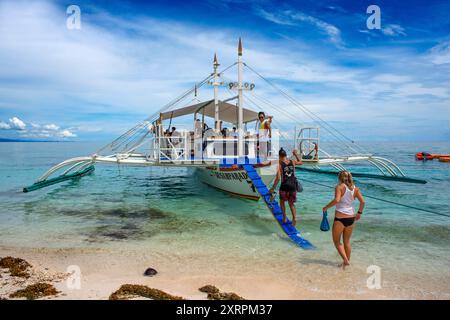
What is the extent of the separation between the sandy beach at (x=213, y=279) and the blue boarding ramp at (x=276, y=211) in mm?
1318

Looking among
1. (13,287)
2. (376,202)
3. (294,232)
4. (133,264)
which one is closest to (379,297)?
(294,232)

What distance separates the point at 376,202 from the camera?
50.0ft

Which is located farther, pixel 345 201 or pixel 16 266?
pixel 16 266

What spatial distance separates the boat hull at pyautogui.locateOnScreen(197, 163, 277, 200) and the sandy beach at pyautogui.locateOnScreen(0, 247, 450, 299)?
516 centimetres

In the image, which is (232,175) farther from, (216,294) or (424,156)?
(424,156)

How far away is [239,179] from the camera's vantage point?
13.7 m

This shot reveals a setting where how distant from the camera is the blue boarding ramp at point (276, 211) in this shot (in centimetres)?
845

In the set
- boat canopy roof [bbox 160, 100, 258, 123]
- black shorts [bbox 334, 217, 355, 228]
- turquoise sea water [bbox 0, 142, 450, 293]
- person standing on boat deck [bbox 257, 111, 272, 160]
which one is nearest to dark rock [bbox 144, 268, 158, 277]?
turquoise sea water [bbox 0, 142, 450, 293]

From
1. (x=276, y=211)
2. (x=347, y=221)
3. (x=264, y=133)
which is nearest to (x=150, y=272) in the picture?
(x=347, y=221)

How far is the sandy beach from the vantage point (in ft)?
18.5

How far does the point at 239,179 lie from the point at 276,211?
4150mm

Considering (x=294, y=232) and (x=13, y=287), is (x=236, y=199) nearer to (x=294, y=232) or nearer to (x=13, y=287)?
(x=294, y=232)

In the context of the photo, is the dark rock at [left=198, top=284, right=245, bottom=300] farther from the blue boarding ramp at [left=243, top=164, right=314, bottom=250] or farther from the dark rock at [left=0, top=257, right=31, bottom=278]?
the dark rock at [left=0, top=257, right=31, bottom=278]
